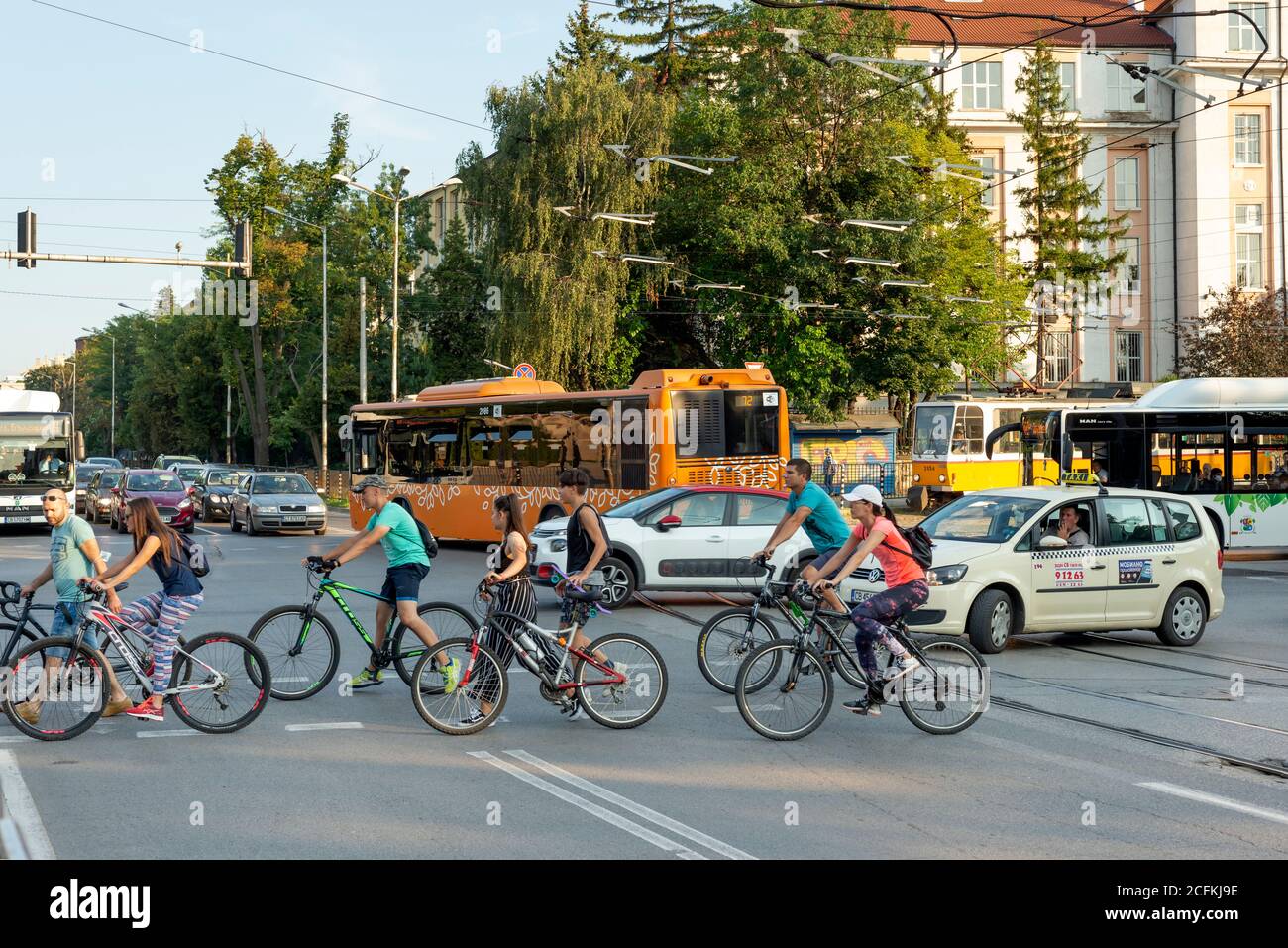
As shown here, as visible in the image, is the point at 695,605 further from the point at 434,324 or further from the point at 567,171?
the point at 434,324

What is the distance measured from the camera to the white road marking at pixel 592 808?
6.64 metres

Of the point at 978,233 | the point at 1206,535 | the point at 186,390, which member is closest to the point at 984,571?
the point at 1206,535

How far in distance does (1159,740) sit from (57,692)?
7168mm

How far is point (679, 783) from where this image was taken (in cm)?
815

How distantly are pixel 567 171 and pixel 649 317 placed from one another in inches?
267

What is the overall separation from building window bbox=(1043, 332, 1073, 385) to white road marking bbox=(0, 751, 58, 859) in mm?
64878

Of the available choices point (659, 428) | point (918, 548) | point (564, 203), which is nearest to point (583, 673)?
point (918, 548)

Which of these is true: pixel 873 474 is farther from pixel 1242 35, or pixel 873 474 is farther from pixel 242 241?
pixel 1242 35

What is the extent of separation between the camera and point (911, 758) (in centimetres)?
902

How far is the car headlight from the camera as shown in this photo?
531 inches

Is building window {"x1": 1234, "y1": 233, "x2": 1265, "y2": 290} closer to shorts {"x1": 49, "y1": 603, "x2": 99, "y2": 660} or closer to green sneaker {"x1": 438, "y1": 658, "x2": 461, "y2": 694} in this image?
green sneaker {"x1": 438, "y1": 658, "x2": 461, "y2": 694}

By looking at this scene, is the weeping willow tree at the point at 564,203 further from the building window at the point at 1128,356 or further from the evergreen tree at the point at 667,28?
the building window at the point at 1128,356

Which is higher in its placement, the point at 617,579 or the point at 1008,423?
the point at 1008,423

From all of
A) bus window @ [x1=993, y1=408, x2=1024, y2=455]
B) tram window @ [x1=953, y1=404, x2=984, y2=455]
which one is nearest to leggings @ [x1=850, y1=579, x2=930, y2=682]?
tram window @ [x1=953, y1=404, x2=984, y2=455]
